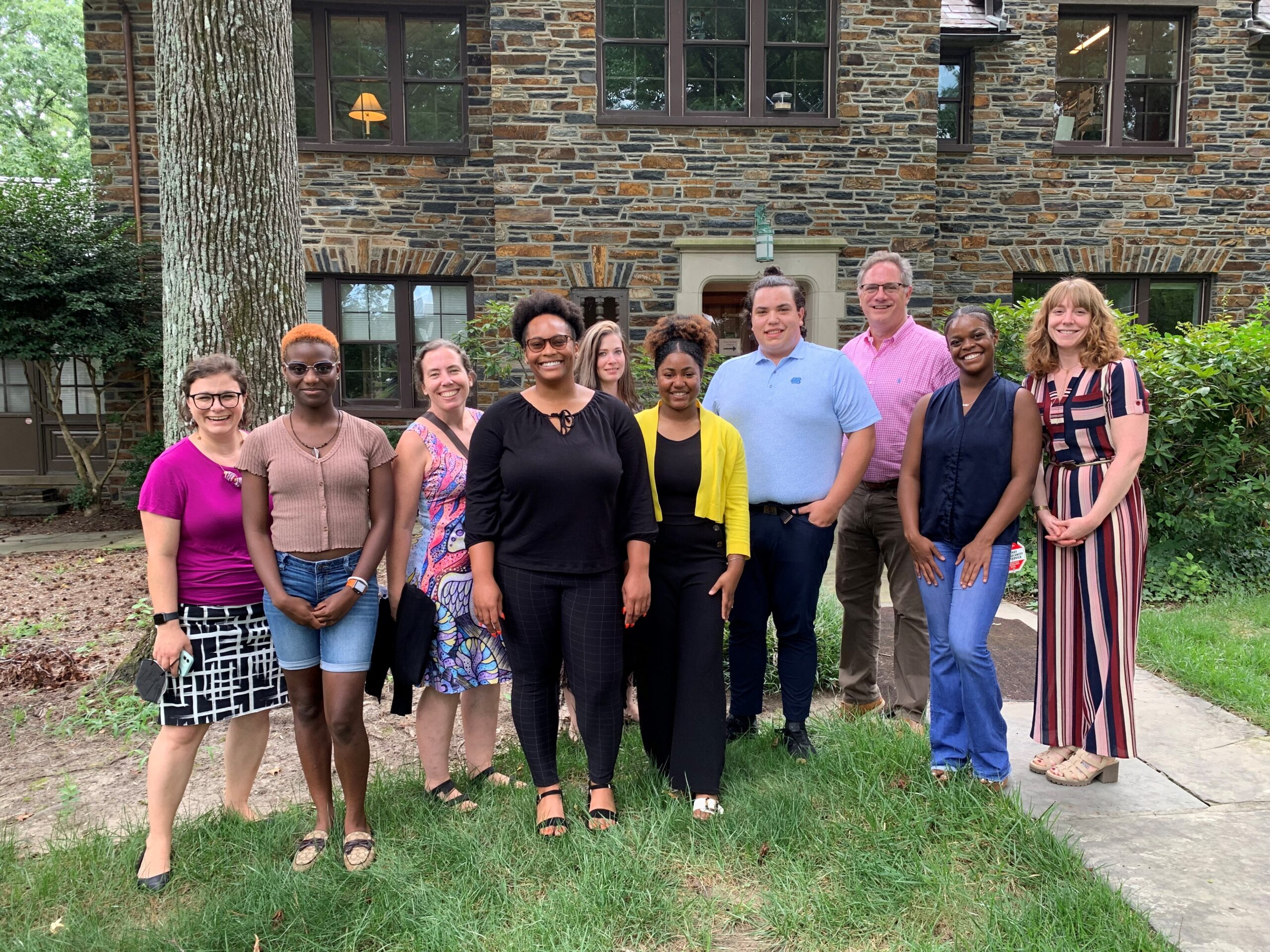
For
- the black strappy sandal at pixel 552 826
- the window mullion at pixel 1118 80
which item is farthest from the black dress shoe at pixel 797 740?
the window mullion at pixel 1118 80

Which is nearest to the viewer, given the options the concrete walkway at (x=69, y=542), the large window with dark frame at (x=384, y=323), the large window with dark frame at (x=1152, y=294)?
the concrete walkway at (x=69, y=542)

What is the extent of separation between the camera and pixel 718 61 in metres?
9.80

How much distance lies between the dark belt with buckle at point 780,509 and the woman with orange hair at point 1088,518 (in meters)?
0.85

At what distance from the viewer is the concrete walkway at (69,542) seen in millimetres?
9031

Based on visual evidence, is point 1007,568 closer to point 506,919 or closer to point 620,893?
point 620,893

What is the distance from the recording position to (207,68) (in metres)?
4.34

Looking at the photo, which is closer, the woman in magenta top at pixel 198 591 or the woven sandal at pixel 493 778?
the woman in magenta top at pixel 198 591

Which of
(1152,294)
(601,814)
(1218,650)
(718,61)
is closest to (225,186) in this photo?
(601,814)

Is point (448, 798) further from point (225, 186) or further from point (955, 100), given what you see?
point (955, 100)

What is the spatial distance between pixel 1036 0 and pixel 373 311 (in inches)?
356

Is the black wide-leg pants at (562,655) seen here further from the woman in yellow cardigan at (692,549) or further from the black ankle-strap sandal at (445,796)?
the black ankle-strap sandal at (445,796)

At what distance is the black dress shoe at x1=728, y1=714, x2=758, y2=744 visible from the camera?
367cm

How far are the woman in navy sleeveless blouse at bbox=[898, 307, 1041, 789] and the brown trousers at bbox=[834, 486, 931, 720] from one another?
22.7 inches

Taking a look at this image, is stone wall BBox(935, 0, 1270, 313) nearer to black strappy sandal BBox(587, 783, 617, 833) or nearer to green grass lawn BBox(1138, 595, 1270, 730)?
green grass lawn BBox(1138, 595, 1270, 730)
